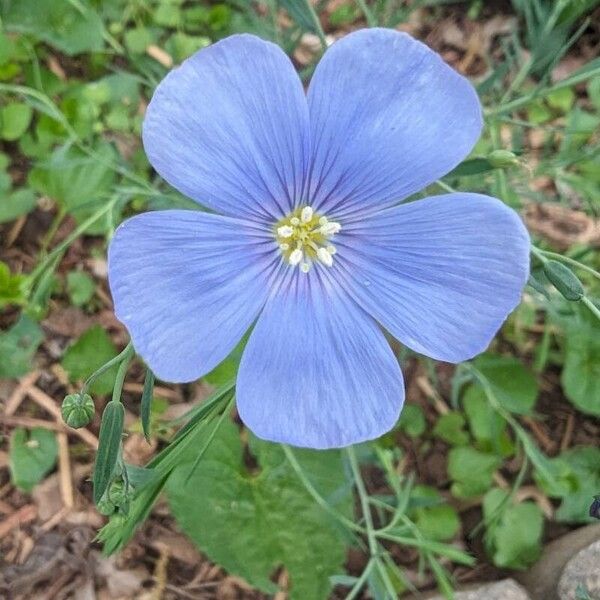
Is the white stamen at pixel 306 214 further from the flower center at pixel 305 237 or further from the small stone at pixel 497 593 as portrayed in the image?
the small stone at pixel 497 593

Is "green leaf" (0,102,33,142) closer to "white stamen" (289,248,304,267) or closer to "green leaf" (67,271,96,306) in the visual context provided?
"green leaf" (67,271,96,306)

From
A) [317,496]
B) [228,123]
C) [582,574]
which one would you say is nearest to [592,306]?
[228,123]

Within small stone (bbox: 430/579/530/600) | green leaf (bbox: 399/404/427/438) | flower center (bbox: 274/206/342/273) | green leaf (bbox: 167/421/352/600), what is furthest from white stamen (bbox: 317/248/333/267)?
small stone (bbox: 430/579/530/600)

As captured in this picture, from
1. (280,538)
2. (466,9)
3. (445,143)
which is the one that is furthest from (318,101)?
(466,9)

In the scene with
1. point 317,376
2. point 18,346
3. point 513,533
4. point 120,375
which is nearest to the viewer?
point 120,375

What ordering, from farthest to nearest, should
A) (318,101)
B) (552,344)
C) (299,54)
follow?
(299,54)
(552,344)
(318,101)

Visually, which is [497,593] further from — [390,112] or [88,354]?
[390,112]

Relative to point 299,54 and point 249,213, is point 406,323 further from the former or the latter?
point 299,54
